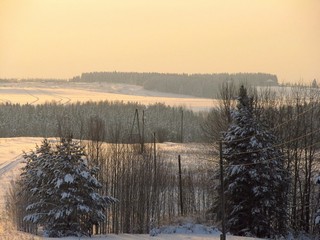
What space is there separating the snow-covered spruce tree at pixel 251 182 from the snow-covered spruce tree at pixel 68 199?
30.3 feet

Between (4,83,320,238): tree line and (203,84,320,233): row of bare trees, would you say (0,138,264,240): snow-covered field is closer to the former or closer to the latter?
(4,83,320,238): tree line

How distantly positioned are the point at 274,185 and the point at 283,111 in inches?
631

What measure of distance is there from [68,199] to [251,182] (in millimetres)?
12618

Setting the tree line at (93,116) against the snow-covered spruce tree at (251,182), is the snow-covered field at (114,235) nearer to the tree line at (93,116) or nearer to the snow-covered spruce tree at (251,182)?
the snow-covered spruce tree at (251,182)

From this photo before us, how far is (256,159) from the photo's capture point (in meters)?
37.6

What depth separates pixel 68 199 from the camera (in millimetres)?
31359

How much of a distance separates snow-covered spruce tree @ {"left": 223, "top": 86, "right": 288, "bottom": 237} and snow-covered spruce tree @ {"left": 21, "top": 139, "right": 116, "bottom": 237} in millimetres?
9249

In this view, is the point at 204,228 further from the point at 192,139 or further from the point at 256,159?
the point at 192,139

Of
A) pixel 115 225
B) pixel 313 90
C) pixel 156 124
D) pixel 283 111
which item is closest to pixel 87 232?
pixel 115 225

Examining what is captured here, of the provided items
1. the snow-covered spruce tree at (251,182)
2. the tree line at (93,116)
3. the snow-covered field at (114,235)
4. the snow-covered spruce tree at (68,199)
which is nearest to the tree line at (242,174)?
the snow-covered spruce tree at (251,182)

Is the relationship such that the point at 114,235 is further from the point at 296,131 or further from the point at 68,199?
the point at 296,131

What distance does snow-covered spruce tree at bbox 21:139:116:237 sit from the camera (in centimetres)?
3131

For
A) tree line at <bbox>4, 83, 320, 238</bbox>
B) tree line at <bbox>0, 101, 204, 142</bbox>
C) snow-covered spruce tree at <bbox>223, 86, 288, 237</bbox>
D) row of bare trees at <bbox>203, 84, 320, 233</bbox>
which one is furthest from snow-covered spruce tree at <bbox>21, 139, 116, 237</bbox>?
tree line at <bbox>0, 101, 204, 142</bbox>

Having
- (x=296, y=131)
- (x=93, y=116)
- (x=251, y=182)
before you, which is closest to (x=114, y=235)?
(x=251, y=182)
